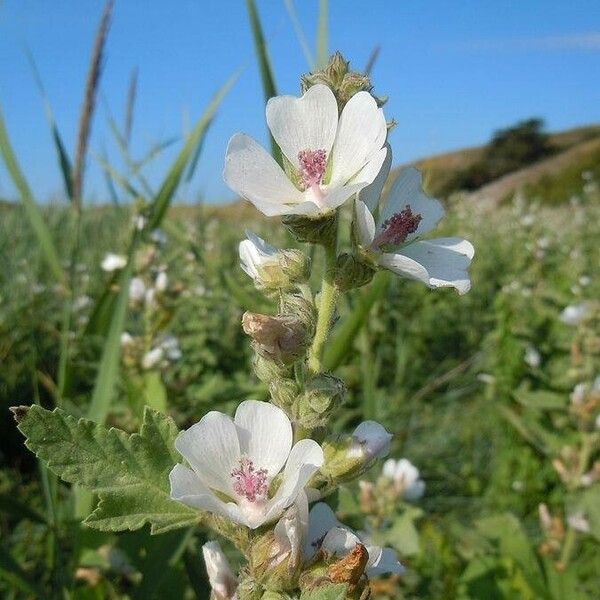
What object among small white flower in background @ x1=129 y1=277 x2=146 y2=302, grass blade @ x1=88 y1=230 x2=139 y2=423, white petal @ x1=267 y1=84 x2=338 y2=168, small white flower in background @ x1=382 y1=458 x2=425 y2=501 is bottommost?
small white flower in background @ x1=382 y1=458 x2=425 y2=501

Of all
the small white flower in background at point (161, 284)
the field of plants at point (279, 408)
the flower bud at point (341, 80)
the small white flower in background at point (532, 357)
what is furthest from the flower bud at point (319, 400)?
the small white flower in background at point (532, 357)

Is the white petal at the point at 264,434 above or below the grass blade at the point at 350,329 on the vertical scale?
above

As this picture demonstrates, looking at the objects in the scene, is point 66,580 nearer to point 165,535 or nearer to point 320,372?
point 165,535

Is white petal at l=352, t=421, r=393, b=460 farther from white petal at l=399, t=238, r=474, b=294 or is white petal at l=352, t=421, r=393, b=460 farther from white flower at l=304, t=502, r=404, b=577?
white petal at l=399, t=238, r=474, b=294

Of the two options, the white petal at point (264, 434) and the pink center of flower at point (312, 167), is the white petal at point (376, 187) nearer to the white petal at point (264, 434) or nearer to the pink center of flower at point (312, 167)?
the pink center of flower at point (312, 167)

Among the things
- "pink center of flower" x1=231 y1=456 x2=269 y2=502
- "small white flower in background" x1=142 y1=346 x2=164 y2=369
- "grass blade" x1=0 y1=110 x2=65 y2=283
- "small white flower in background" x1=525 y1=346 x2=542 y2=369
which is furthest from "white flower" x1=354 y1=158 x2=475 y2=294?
"small white flower in background" x1=525 y1=346 x2=542 y2=369

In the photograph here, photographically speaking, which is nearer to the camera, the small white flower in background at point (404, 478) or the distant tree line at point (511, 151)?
the small white flower in background at point (404, 478)
